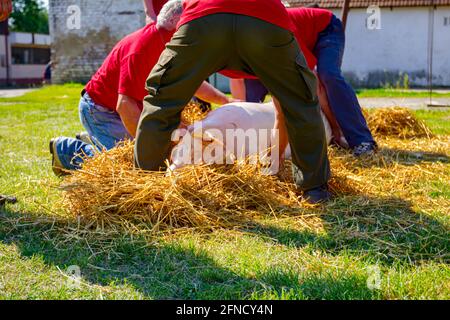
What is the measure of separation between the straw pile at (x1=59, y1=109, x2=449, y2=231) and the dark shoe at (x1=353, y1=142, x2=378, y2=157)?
32.5 inches

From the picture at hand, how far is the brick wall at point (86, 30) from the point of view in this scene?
2392cm

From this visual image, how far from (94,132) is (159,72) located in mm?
1543

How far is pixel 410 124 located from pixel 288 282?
14.9 feet

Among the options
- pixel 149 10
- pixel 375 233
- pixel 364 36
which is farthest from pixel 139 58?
pixel 364 36

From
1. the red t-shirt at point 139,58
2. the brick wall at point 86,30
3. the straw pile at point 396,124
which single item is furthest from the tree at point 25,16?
the red t-shirt at point 139,58

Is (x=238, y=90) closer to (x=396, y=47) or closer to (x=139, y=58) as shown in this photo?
(x=139, y=58)

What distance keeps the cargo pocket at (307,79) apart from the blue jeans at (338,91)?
192 centimetres

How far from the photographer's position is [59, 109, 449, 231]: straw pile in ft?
10.5

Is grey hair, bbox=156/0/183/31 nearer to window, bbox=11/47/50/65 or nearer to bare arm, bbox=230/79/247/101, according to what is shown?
bare arm, bbox=230/79/247/101

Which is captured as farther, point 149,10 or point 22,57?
point 22,57

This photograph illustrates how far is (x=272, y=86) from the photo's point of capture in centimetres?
333

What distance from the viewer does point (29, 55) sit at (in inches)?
1642
